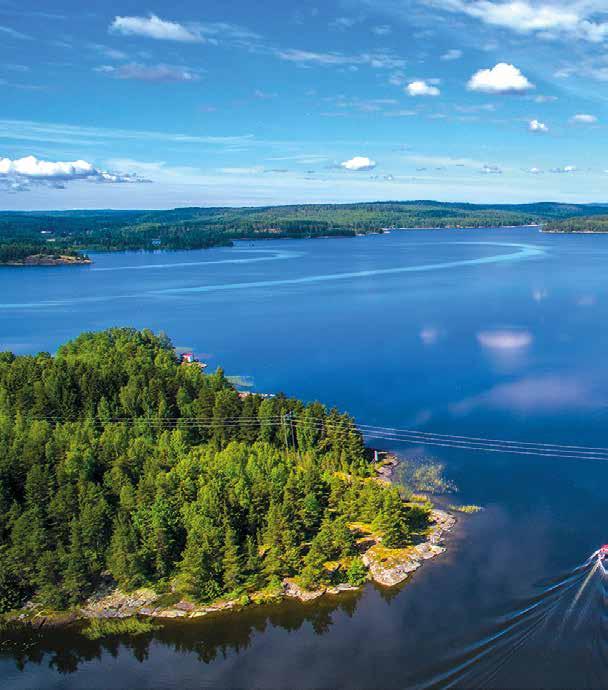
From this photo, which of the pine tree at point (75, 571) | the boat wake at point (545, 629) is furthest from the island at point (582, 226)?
the pine tree at point (75, 571)

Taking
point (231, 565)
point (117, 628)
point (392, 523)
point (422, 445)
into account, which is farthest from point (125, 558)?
point (422, 445)

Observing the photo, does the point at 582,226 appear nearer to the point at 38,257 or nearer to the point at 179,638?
the point at 38,257

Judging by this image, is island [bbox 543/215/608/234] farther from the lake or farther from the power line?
the power line

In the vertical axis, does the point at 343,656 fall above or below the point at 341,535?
below

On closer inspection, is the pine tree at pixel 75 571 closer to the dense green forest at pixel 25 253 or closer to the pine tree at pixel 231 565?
the pine tree at pixel 231 565

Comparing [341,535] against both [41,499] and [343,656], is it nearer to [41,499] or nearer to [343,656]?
[343,656]

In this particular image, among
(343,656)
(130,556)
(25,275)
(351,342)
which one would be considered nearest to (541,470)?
(343,656)
